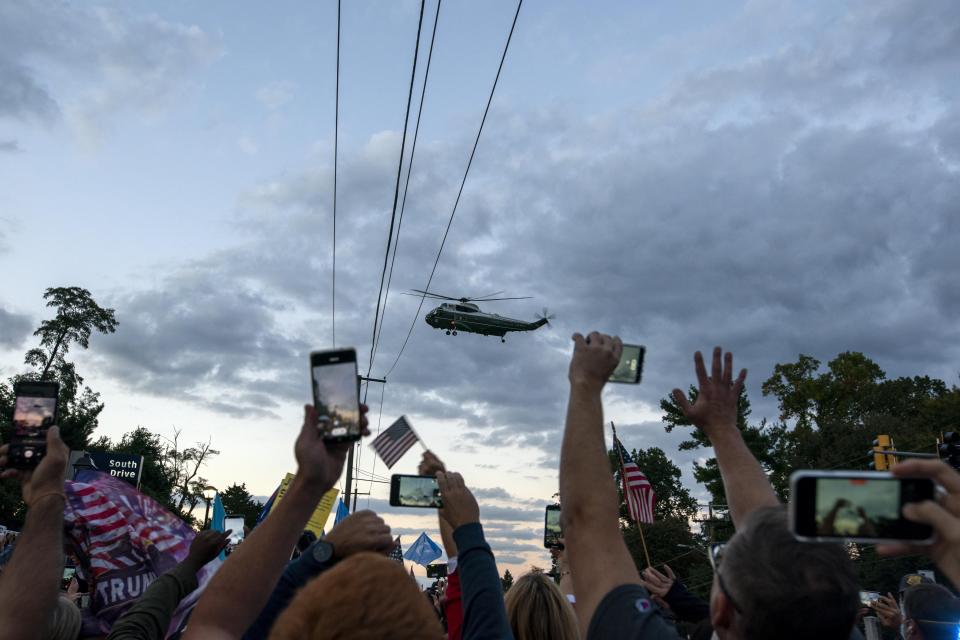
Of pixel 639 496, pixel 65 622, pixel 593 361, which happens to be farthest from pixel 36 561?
pixel 639 496

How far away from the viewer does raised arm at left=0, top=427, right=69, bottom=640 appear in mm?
2670

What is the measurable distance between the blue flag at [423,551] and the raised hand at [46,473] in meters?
18.5

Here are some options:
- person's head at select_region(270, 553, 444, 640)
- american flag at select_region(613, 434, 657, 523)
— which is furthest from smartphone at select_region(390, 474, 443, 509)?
american flag at select_region(613, 434, 657, 523)

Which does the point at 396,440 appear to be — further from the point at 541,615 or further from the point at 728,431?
the point at 728,431

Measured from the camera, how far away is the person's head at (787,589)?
1950mm

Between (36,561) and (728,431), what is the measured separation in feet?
9.00

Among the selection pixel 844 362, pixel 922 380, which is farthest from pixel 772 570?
pixel 922 380

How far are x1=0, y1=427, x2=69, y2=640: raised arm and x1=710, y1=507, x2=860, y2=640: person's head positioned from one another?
2.27m

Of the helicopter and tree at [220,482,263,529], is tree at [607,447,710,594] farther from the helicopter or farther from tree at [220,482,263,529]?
tree at [220,482,263,529]

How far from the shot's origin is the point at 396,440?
4.61 m

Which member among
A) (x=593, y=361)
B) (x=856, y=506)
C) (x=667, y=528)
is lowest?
(x=667, y=528)

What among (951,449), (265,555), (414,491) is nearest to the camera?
(265,555)

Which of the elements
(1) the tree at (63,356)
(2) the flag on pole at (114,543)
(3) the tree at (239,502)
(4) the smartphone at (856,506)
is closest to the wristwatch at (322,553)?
(2) the flag on pole at (114,543)

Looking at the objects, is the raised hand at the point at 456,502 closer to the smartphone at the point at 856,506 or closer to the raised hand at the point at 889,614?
the smartphone at the point at 856,506
